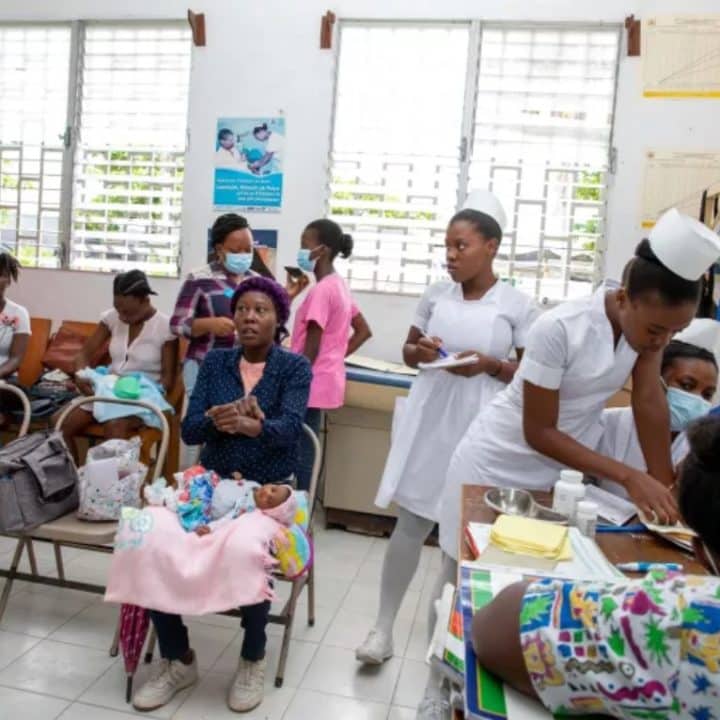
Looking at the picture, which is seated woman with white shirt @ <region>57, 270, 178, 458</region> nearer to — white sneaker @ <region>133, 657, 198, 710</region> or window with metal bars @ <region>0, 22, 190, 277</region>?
window with metal bars @ <region>0, 22, 190, 277</region>

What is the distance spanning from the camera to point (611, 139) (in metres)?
3.74

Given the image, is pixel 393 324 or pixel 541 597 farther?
pixel 393 324

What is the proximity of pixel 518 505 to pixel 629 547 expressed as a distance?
0.24 meters

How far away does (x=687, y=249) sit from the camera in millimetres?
1347

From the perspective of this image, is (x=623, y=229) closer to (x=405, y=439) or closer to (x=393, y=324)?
(x=393, y=324)

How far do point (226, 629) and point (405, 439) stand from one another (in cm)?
92

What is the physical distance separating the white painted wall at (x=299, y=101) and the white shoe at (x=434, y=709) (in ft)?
8.90

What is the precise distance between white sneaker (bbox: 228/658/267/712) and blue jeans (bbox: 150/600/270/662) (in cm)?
2

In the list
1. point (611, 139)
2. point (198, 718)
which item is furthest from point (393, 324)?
point (198, 718)

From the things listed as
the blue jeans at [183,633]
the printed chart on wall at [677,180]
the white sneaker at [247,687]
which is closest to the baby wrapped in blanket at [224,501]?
the blue jeans at [183,633]

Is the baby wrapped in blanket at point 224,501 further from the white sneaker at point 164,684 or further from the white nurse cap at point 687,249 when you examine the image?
the white nurse cap at point 687,249

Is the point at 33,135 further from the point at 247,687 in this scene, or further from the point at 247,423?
the point at 247,687

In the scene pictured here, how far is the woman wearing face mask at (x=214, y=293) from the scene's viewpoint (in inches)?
118

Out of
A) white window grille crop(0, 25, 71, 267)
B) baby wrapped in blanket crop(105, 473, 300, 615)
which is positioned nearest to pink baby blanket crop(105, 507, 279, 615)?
baby wrapped in blanket crop(105, 473, 300, 615)
